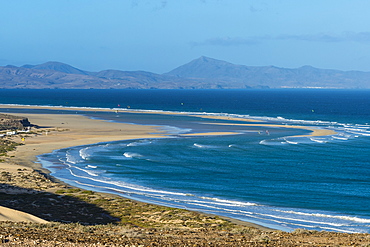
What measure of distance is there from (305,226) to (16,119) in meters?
64.3

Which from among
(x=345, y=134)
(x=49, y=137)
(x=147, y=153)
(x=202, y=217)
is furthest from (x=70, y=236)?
(x=345, y=134)

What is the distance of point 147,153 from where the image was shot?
2041 inches

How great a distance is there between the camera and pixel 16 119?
80.7 metres

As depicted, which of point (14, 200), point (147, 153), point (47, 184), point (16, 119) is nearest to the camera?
point (14, 200)

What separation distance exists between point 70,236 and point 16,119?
66890 mm

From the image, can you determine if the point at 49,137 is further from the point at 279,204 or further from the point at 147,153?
the point at 279,204

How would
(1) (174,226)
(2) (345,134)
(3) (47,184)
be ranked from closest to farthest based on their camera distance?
(1) (174,226) < (3) (47,184) < (2) (345,134)

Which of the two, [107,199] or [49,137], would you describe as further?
[49,137]

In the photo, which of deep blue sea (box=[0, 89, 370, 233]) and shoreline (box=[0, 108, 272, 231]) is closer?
deep blue sea (box=[0, 89, 370, 233])

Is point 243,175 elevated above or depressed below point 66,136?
below

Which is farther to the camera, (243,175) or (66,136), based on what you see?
(66,136)

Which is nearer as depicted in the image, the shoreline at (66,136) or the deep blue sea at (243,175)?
the deep blue sea at (243,175)

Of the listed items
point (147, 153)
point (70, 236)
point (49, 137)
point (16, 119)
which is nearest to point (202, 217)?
point (70, 236)

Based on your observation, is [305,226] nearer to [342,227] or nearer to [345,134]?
[342,227]
